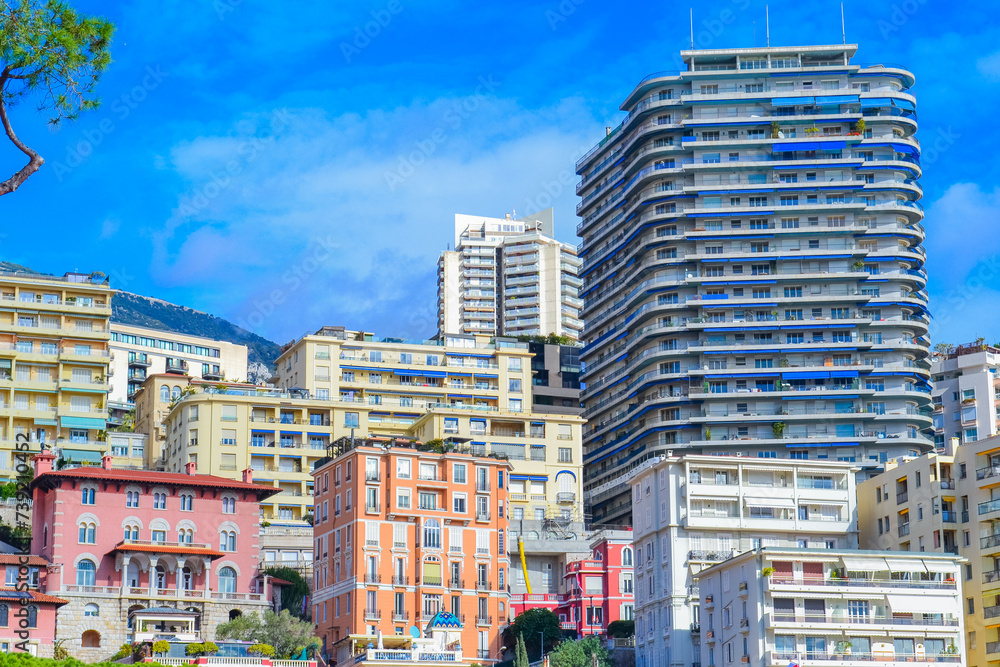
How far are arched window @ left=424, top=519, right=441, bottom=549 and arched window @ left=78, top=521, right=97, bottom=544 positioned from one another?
2381 centimetres

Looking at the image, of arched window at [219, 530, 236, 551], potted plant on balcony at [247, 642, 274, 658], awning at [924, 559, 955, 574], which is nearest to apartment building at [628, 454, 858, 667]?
awning at [924, 559, 955, 574]

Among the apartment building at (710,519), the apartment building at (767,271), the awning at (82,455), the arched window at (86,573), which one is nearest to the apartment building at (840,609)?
the apartment building at (710,519)

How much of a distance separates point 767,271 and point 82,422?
75.8 metres

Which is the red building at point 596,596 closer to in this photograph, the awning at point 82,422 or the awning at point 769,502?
the awning at point 769,502

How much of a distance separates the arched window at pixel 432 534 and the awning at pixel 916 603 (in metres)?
33.8

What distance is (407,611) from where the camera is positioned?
107 m

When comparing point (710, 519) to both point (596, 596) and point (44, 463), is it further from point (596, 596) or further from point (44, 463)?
point (44, 463)

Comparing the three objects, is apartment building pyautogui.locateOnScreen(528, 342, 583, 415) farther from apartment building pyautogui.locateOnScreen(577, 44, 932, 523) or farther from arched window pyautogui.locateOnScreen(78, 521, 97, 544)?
arched window pyautogui.locateOnScreen(78, 521, 97, 544)

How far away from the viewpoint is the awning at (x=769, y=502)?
108 metres

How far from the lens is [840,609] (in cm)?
9262

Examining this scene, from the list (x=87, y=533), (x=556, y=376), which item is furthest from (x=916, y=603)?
(x=556, y=376)

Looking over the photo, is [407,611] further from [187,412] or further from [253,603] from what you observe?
[187,412]

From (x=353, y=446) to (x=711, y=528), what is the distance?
27917 millimetres

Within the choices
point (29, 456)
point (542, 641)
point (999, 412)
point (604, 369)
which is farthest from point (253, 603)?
point (999, 412)
